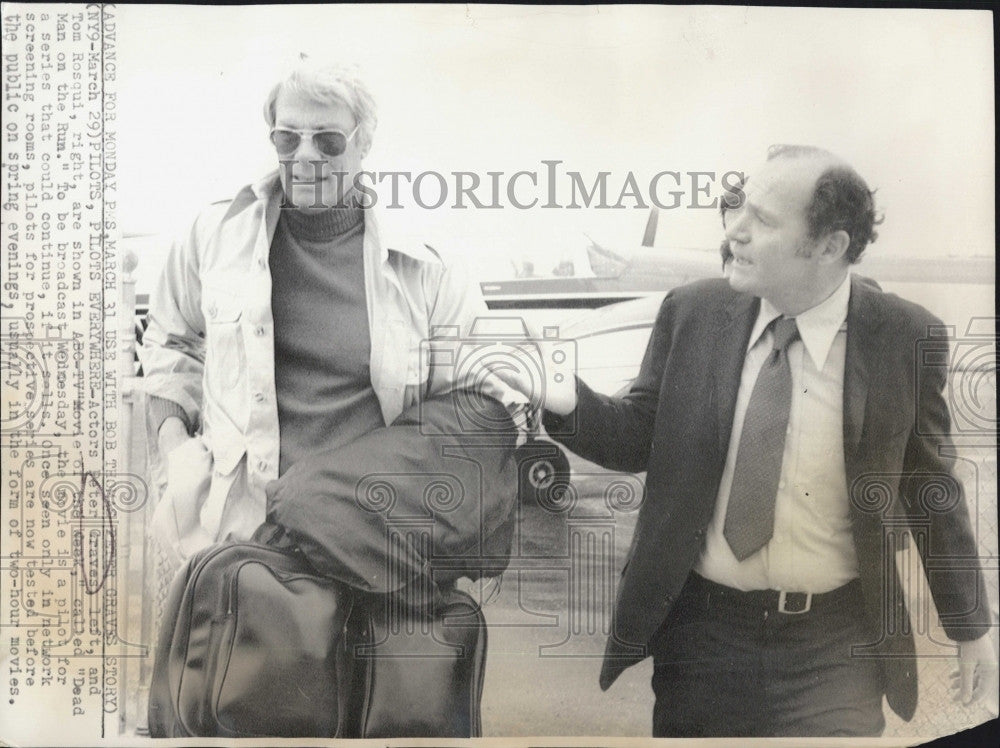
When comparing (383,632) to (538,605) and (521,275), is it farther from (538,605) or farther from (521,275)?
(521,275)

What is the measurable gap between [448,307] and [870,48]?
55.3 inches

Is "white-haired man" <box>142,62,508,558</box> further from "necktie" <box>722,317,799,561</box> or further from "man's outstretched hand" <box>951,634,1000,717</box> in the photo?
"man's outstretched hand" <box>951,634,1000,717</box>

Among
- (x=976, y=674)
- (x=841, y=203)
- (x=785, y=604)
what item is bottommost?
(x=976, y=674)

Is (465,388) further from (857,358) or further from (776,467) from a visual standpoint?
(857,358)

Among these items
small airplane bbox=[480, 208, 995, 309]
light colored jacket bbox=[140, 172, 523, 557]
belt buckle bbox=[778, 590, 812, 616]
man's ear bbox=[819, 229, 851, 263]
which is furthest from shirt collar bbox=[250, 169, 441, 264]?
belt buckle bbox=[778, 590, 812, 616]

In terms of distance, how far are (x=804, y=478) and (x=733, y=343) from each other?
420 mm

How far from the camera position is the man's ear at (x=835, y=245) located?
2.40m

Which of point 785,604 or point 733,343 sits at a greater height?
point 733,343

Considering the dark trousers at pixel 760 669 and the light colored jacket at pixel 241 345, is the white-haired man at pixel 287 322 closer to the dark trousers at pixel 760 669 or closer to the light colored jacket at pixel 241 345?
the light colored jacket at pixel 241 345

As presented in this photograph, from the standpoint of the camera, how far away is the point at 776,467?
2381mm

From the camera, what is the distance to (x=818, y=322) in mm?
2391

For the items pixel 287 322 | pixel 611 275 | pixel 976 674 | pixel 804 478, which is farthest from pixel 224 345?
pixel 976 674

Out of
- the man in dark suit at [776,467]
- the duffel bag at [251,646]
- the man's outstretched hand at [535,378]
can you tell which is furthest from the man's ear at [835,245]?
the duffel bag at [251,646]

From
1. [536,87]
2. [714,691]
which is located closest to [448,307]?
[536,87]
